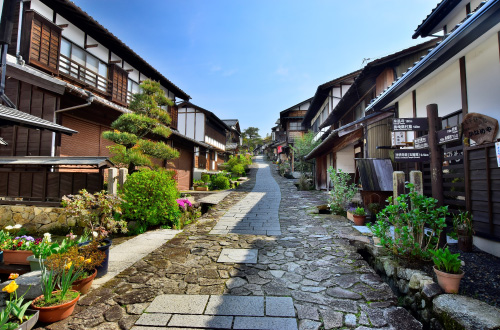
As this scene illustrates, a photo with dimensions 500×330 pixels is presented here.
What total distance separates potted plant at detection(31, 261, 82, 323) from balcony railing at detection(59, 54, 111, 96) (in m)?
10.1

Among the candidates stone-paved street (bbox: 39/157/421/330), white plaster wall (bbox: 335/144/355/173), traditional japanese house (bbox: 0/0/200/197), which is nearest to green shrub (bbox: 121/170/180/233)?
traditional japanese house (bbox: 0/0/200/197)

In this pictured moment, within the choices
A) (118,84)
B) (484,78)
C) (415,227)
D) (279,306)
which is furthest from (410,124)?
(118,84)

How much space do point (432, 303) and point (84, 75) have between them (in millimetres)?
14619

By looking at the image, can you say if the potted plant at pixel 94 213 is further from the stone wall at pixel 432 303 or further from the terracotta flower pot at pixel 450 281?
the terracotta flower pot at pixel 450 281

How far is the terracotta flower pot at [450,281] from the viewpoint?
2887 millimetres

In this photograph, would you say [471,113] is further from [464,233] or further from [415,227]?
[415,227]

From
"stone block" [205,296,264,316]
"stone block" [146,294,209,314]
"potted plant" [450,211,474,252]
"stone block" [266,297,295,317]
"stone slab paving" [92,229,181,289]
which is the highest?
"potted plant" [450,211,474,252]

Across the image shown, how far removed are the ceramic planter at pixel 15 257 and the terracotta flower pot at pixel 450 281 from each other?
21.5 feet

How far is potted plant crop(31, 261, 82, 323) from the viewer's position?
2814 mm

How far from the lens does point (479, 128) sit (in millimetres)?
4375

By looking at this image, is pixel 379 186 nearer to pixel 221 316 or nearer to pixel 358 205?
pixel 358 205

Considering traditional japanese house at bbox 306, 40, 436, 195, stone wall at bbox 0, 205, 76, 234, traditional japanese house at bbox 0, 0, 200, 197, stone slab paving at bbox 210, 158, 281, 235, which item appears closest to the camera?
stone wall at bbox 0, 205, 76, 234

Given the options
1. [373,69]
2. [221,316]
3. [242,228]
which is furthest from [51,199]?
[373,69]

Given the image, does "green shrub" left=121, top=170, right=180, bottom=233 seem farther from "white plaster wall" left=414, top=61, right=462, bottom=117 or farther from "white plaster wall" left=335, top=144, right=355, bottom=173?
"white plaster wall" left=335, top=144, right=355, bottom=173
